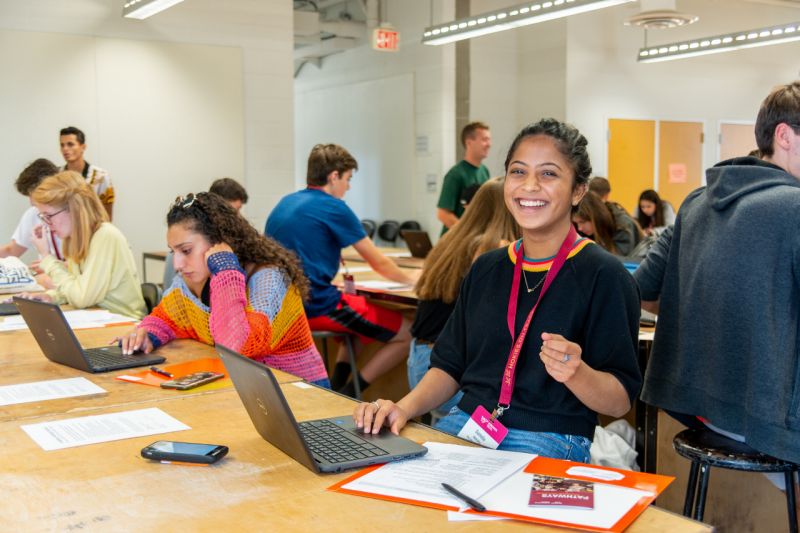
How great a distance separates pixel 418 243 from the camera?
534cm

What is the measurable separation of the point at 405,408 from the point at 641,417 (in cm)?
120

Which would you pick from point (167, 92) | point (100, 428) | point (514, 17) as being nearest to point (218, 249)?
point (100, 428)

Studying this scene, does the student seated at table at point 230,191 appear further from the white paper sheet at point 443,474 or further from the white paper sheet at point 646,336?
the white paper sheet at point 443,474

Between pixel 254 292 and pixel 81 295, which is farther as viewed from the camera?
pixel 81 295

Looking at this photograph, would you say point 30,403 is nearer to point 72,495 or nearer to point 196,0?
point 72,495

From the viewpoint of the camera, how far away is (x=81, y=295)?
3.10 meters

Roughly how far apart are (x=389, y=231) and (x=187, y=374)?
6.07m

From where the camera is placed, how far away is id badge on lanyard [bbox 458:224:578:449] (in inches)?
58.6

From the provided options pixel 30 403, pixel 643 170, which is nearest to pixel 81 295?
pixel 30 403

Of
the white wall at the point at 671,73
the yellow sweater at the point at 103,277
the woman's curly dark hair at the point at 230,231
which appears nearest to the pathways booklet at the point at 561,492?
the woman's curly dark hair at the point at 230,231

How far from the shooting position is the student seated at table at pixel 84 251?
10.2 feet

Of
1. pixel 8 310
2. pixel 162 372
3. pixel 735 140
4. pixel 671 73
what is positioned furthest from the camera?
pixel 735 140

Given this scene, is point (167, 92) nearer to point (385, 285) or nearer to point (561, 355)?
point (385, 285)

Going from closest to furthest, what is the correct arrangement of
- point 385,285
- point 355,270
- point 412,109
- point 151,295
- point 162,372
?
1. point 162,372
2. point 151,295
3. point 385,285
4. point 355,270
5. point 412,109
